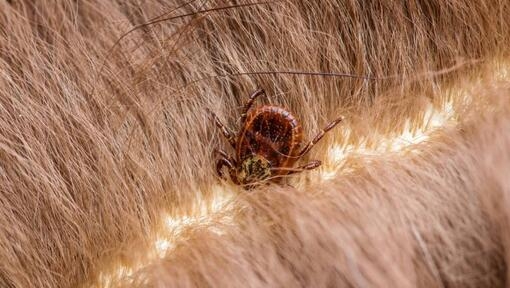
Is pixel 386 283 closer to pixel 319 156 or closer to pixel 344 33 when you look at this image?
pixel 319 156

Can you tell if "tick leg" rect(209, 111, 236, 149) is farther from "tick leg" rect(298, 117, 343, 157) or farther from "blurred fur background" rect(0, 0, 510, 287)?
"tick leg" rect(298, 117, 343, 157)

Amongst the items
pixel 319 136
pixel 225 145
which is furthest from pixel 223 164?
pixel 319 136

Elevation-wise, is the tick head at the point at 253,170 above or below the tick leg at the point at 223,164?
below

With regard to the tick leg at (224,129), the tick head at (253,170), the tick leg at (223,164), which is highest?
the tick leg at (224,129)

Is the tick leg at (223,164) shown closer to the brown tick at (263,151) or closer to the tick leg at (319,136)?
the brown tick at (263,151)

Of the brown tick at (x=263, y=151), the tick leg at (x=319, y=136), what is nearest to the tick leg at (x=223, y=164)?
the brown tick at (x=263, y=151)
